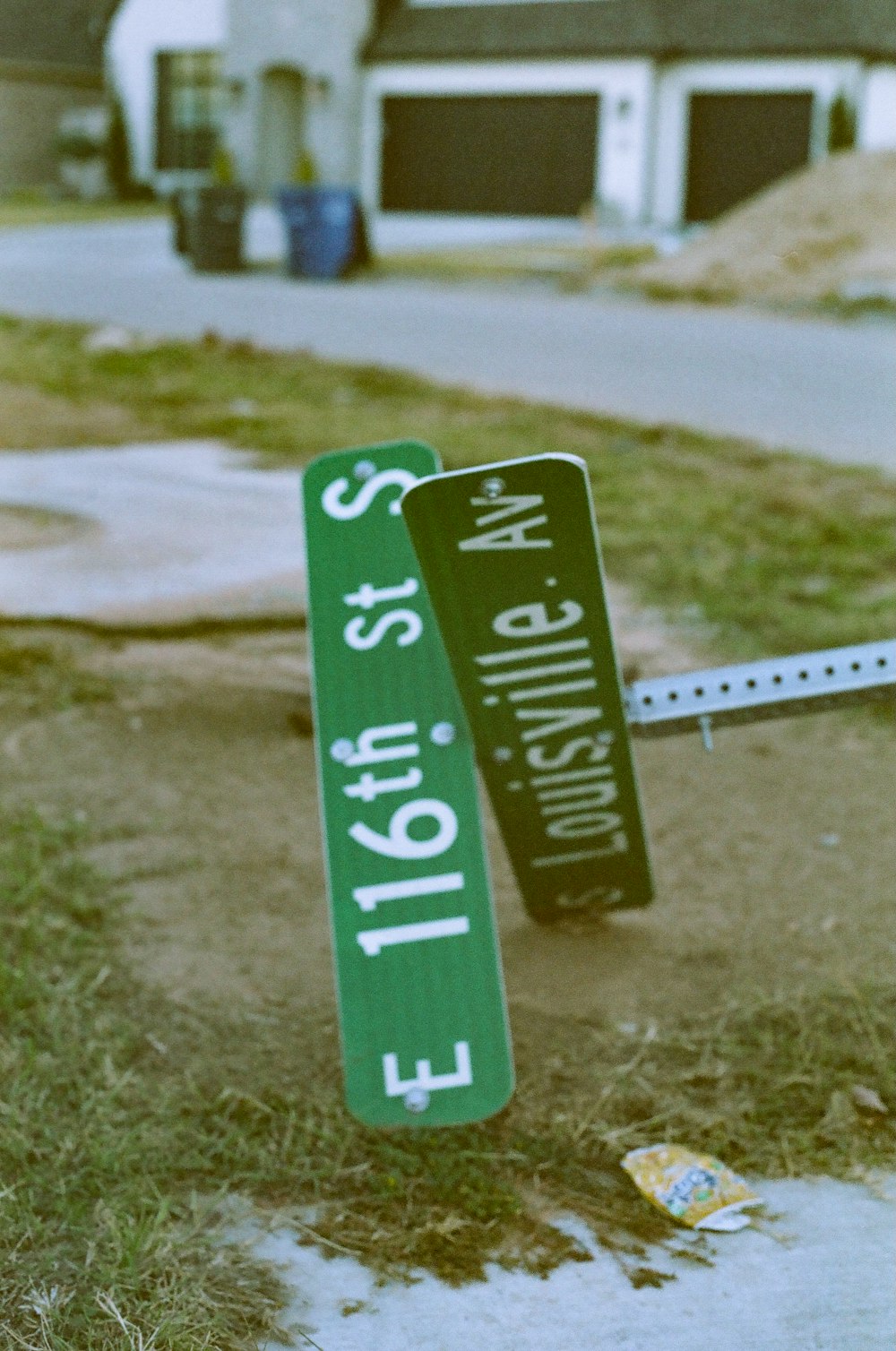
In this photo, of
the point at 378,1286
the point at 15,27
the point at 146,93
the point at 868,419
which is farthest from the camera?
the point at 146,93

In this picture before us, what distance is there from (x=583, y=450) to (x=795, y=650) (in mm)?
2930

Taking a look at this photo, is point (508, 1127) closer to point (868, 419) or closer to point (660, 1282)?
point (660, 1282)

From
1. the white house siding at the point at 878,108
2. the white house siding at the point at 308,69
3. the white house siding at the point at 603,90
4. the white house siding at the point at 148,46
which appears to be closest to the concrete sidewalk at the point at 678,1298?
the white house siding at the point at 878,108

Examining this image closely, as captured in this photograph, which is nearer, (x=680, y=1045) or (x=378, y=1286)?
(x=378, y=1286)

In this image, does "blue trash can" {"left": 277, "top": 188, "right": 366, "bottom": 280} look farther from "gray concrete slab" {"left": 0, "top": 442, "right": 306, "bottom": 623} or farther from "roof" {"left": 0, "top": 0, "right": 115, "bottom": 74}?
"gray concrete slab" {"left": 0, "top": 442, "right": 306, "bottom": 623}

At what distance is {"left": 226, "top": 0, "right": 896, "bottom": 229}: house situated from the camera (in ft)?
79.1

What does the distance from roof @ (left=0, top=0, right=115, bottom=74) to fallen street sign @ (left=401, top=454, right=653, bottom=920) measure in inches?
129

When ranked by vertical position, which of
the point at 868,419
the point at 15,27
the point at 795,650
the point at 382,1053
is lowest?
the point at 868,419

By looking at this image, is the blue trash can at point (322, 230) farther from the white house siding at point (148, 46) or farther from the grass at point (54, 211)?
the white house siding at point (148, 46)

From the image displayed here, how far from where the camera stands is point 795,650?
12.9 feet

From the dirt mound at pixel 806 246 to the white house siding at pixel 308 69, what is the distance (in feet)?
34.7

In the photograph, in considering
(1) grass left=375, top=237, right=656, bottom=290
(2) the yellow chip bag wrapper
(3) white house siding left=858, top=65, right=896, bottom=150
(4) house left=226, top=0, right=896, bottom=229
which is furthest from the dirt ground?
(4) house left=226, top=0, right=896, bottom=229

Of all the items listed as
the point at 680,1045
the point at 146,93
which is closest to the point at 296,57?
the point at 146,93

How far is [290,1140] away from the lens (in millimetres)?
2070
